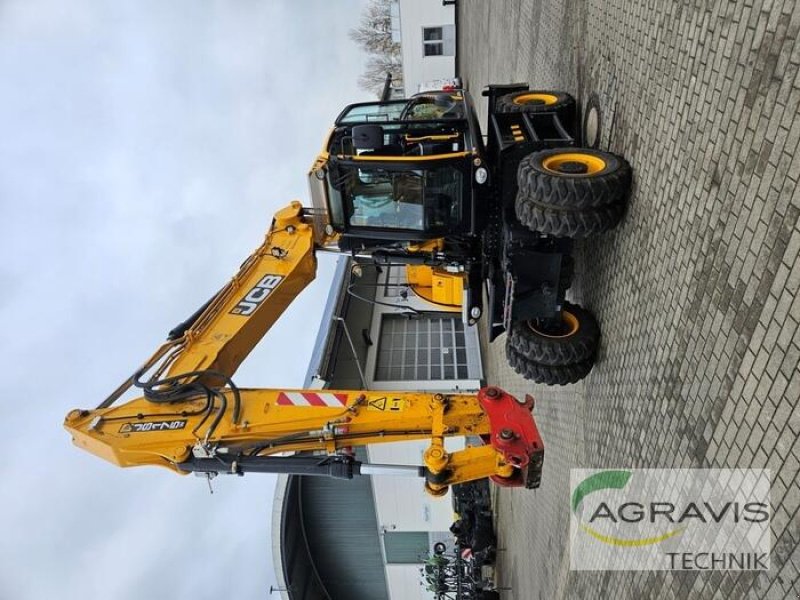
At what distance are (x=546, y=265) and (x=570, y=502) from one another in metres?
3.00

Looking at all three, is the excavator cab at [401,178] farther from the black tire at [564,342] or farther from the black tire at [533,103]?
the black tire at [564,342]

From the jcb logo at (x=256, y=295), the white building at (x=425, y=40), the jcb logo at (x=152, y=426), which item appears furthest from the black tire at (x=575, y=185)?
the white building at (x=425, y=40)

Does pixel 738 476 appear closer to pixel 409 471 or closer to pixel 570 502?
pixel 409 471

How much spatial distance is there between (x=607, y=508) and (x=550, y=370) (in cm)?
145

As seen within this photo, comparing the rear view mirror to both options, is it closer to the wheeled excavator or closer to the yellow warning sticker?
the wheeled excavator

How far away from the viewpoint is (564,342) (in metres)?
5.73

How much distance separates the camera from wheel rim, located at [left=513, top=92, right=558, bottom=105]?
Result: 23.8 ft

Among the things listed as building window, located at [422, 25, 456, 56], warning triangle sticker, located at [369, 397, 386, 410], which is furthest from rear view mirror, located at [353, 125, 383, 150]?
building window, located at [422, 25, 456, 56]

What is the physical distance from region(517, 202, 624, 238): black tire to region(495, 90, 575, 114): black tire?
2426mm

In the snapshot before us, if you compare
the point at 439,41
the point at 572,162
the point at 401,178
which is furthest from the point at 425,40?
the point at 572,162

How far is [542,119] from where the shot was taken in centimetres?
669

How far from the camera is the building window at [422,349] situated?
14.0 metres

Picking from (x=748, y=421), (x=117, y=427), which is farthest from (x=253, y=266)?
(x=748, y=421)

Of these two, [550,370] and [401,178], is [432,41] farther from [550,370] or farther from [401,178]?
[550,370]
